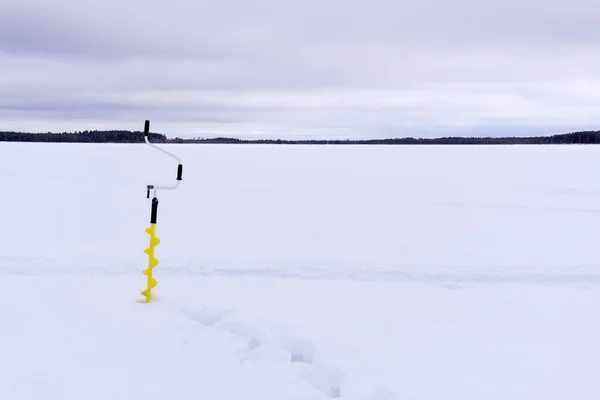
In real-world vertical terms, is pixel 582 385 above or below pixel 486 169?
below

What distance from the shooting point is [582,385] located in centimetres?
402

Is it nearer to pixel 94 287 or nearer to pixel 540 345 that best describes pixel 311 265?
pixel 94 287

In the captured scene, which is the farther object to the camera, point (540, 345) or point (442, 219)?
point (442, 219)

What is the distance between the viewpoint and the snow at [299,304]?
394 cm

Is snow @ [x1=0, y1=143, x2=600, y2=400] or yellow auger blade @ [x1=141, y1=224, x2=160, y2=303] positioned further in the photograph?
yellow auger blade @ [x1=141, y1=224, x2=160, y2=303]

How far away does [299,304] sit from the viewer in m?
5.73

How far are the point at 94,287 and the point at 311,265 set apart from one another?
287 centimetres

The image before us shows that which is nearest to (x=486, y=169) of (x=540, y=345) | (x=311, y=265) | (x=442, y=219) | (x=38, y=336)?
(x=442, y=219)

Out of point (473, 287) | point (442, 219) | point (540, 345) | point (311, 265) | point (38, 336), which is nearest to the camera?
point (38, 336)

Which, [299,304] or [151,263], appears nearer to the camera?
[151,263]

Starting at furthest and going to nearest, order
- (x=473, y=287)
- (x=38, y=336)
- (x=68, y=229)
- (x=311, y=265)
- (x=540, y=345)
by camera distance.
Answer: (x=68, y=229)
(x=311, y=265)
(x=473, y=287)
(x=540, y=345)
(x=38, y=336)

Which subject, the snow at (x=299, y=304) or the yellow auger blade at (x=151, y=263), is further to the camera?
the yellow auger blade at (x=151, y=263)

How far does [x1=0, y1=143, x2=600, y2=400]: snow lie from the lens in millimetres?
3938

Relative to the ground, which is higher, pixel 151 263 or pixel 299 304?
pixel 151 263
